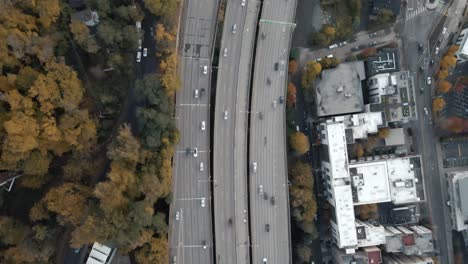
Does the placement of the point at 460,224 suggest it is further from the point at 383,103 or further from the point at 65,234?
the point at 65,234

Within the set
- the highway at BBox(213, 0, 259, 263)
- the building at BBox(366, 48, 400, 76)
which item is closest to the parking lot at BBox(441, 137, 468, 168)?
the building at BBox(366, 48, 400, 76)

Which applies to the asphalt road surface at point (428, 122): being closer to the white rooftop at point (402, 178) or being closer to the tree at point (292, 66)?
the white rooftop at point (402, 178)

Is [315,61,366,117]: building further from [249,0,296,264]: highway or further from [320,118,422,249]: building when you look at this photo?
[249,0,296,264]: highway

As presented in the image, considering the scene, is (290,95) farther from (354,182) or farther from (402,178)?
(402,178)

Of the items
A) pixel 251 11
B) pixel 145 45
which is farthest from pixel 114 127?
pixel 251 11

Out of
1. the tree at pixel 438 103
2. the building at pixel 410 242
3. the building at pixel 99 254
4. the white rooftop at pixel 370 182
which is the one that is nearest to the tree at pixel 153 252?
the building at pixel 99 254

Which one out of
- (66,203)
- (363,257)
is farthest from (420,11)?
(66,203)
